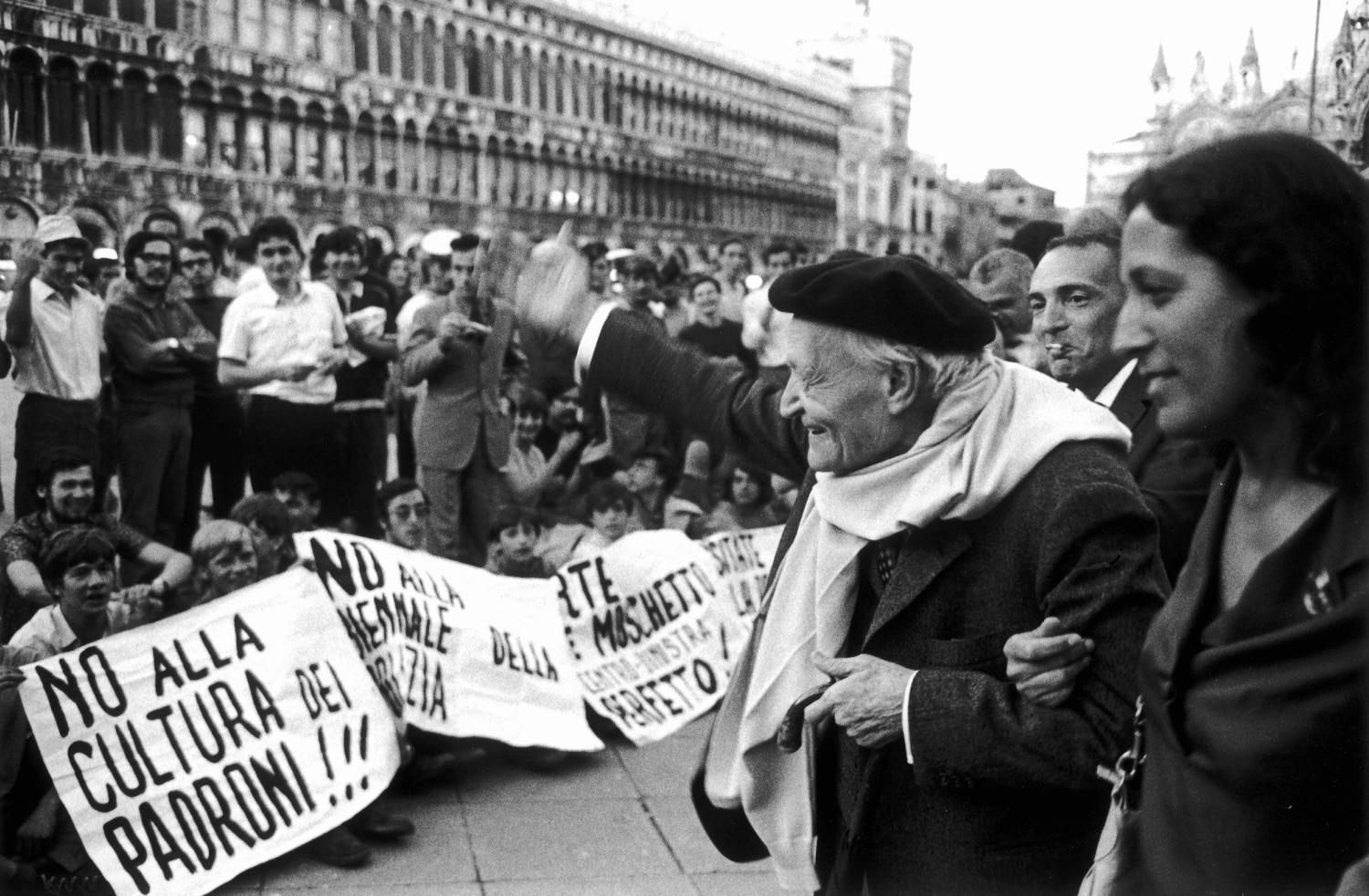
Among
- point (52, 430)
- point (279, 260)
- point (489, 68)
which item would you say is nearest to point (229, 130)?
point (489, 68)

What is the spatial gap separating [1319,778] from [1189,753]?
15 cm

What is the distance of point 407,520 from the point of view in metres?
6.40

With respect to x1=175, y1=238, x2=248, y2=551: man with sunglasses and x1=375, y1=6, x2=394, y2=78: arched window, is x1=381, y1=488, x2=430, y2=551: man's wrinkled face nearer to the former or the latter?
x1=175, y1=238, x2=248, y2=551: man with sunglasses

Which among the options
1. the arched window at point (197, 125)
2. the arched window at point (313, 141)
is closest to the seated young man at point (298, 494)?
the arched window at point (197, 125)

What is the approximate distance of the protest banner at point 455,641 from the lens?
499 centimetres

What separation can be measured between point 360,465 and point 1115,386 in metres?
5.22

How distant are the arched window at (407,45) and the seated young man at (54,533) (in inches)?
219

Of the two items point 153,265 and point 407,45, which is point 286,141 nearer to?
point 407,45

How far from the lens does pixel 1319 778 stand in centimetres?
129

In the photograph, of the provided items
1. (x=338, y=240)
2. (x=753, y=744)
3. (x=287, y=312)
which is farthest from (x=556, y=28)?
(x=753, y=744)

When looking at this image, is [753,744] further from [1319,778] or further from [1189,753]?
[1319,778]

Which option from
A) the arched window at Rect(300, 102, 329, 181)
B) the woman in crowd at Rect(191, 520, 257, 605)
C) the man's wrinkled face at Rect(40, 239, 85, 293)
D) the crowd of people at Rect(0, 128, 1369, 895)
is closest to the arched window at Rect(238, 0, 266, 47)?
the arched window at Rect(300, 102, 329, 181)

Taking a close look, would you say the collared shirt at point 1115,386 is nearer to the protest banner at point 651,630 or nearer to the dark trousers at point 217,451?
the protest banner at point 651,630

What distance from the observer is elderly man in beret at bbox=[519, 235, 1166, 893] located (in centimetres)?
204
